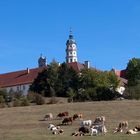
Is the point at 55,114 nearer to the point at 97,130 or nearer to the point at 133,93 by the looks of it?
the point at 97,130

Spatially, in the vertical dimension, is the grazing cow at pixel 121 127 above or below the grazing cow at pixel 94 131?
above

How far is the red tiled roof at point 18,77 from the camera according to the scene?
16950cm

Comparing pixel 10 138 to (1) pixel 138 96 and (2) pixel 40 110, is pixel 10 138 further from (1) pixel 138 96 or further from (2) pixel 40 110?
(1) pixel 138 96

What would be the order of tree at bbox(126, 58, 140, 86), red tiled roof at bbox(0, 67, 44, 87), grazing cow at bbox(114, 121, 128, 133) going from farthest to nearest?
red tiled roof at bbox(0, 67, 44, 87) → tree at bbox(126, 58, 140, 86) → grazing cow at bbox(114, 121, 128, 133)

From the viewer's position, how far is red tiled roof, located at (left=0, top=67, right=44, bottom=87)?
170m

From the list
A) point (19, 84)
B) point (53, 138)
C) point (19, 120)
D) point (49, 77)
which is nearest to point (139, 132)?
point (53, 138)

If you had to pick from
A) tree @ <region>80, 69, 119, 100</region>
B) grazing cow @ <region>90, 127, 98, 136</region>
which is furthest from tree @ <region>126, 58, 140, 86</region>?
grazing cow @ <region>90, 127, 98, 136</region>

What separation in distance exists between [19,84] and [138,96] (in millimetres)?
76898

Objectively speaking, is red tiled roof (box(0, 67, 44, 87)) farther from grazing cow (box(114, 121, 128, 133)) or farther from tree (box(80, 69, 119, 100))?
grazing cow (box(114, 121, 128, 133))

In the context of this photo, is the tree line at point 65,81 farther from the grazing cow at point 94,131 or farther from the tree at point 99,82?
the grazing cow at point 94,131

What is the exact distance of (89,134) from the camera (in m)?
41.5

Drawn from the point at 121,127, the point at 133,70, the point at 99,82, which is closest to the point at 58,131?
the point at 121,127

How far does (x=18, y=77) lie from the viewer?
177000mm

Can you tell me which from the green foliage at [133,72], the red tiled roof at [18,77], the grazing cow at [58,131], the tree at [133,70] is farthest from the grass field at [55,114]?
the red tiled roof at [18,77]
